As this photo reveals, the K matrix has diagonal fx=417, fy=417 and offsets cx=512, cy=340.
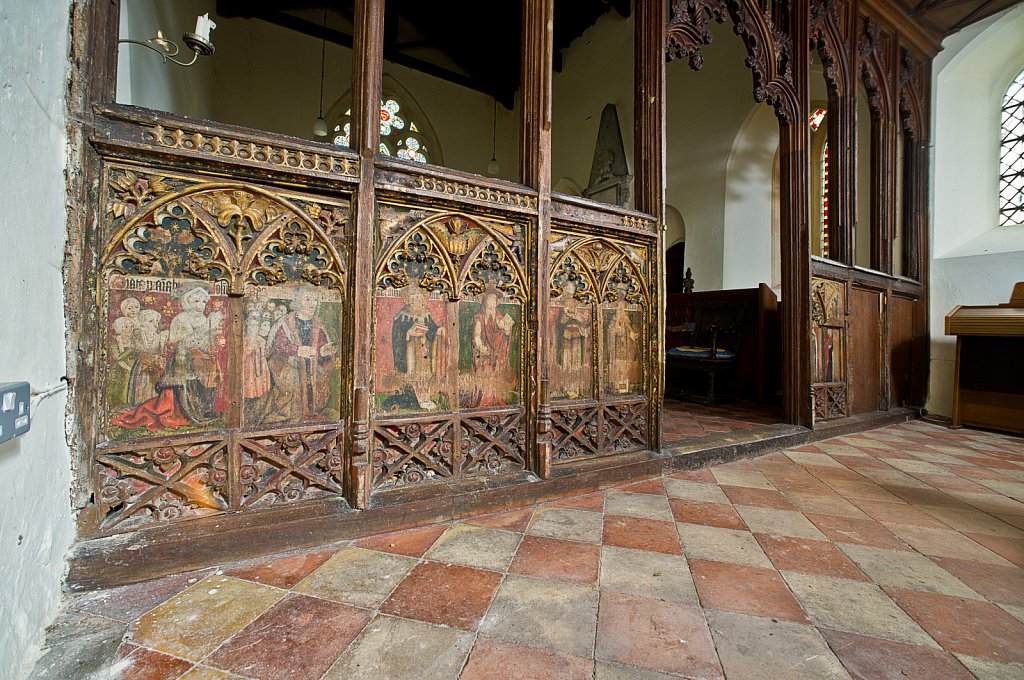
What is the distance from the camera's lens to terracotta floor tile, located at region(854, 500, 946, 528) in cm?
198

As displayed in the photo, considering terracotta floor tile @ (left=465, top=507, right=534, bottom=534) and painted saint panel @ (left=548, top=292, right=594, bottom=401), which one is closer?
terracotta floor tile @ (left=465, top=507, right=534, bottom=534)

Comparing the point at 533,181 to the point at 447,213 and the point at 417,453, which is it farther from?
the point at 417,453

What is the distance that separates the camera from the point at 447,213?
6.81 feet

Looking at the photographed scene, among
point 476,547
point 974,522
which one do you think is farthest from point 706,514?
point 974,522

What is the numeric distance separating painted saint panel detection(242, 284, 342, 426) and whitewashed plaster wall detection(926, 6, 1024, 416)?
6696 millimetres

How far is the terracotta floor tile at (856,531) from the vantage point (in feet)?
5.78

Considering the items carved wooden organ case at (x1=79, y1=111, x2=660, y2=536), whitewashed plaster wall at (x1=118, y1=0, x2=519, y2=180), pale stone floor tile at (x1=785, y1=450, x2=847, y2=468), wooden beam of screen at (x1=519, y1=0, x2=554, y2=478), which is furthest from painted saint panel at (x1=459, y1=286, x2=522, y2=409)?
whitewashed plaster wall at (x1=118, y1=0, x2=519, y2=180)

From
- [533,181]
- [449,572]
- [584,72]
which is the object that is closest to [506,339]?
[533,181]

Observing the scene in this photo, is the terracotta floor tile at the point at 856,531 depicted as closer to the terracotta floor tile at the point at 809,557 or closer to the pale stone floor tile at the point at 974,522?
Answer: the terracotta floor tile at the point at 809,557

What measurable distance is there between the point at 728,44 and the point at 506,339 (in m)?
7.61

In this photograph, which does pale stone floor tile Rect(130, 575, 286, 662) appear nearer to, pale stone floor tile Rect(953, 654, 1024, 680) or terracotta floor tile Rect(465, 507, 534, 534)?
terracotta floor tile Rect(465, 507, 534, 534)

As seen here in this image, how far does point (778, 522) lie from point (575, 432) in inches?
41.4

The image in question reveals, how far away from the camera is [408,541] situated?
68.6 inches

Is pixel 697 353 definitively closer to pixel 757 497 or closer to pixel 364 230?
pixel 757 497
